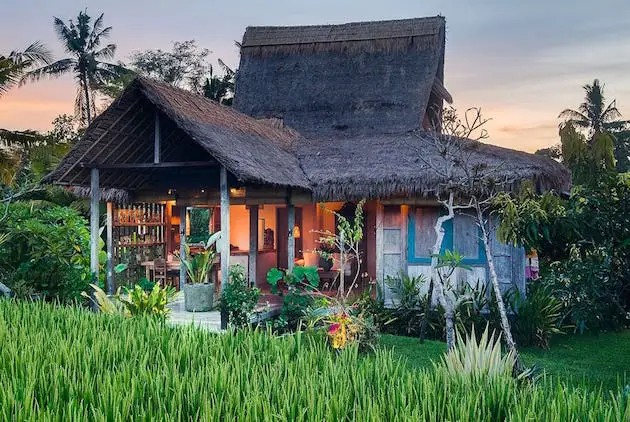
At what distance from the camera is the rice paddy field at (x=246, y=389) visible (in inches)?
107

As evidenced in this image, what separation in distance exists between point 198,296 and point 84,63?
72.2ft

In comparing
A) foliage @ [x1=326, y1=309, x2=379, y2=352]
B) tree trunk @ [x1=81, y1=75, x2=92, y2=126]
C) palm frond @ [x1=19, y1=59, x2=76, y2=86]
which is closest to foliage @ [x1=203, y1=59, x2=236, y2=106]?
tree trunk @ [x1=81, y1=75, x2=92, y2=126]

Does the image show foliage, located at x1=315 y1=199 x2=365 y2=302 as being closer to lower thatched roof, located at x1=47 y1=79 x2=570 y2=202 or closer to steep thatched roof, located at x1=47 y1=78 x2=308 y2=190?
lower thatched roof, located at x1=47 y1=79 x2=570 y2=202

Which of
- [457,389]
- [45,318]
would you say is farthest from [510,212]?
[45,318]

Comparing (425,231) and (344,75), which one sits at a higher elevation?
(344,75)

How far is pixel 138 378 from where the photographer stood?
325cm

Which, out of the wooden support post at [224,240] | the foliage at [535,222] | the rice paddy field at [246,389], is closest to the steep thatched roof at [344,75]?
the wooden support post at [224,240]

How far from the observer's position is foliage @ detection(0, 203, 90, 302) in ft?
30.4

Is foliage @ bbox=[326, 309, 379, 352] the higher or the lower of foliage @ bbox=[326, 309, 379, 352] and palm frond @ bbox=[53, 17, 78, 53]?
the lower

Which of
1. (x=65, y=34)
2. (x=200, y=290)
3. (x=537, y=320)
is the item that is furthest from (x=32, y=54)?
(x=65, y=34)

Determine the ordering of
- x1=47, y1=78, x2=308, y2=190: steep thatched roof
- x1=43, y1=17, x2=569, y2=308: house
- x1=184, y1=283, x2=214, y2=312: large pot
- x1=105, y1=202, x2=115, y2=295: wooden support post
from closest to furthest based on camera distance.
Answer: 1. x1=47, y1=78, x2=308, y2=190: steep thatched roof
2. x1=184, y1=283, x2=214, y2=312: large pot
3. x1=43, y1=17, x2=569, y2=308: house
4. x1=105, y1=202, x2=115, y2=295: wooden support post

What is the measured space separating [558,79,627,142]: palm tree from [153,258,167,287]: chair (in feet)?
85.0

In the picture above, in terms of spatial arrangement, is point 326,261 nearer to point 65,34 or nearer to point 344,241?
point 344,241

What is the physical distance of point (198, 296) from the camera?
9.75 metres
